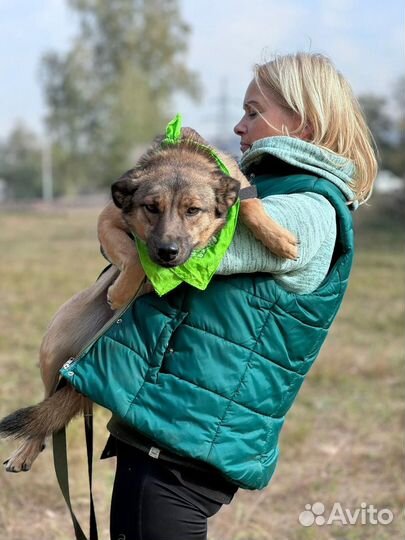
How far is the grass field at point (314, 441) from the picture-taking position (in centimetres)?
417

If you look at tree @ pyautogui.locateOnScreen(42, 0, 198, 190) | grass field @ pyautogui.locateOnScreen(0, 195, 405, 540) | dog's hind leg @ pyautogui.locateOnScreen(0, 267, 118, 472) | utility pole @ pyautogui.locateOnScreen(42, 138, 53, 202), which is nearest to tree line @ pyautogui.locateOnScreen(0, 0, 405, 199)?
tree @ pyautogui.locateOnScreen(42, 0, 198, 190)

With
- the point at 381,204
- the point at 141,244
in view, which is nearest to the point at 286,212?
the point at 141,244

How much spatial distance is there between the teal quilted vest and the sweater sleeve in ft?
0.18

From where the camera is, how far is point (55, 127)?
1479 inches

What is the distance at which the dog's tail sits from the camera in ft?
7.32

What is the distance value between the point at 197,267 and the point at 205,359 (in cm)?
27

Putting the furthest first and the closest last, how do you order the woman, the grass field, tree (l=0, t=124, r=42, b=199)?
tree (l=0, t=124, r=42, b=199) < the grass field < the woman

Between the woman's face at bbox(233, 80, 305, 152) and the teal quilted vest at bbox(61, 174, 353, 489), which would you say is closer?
the teal quilted vest at bbox(61, 174, 353, 489)

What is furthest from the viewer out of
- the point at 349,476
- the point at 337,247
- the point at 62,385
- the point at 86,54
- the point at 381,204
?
the point at 86,54

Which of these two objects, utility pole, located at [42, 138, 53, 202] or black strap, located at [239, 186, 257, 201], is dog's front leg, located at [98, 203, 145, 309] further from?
utility pole, located at [42, 138, 53, 202]

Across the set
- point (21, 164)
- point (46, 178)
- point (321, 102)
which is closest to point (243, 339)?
point (321, 102)

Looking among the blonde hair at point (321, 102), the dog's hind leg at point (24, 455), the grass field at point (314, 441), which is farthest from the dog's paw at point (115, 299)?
the grass field at point (314, 441)

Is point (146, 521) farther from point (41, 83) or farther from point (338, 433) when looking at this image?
point (41, 83)

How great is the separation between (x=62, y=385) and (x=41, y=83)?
3720cm
